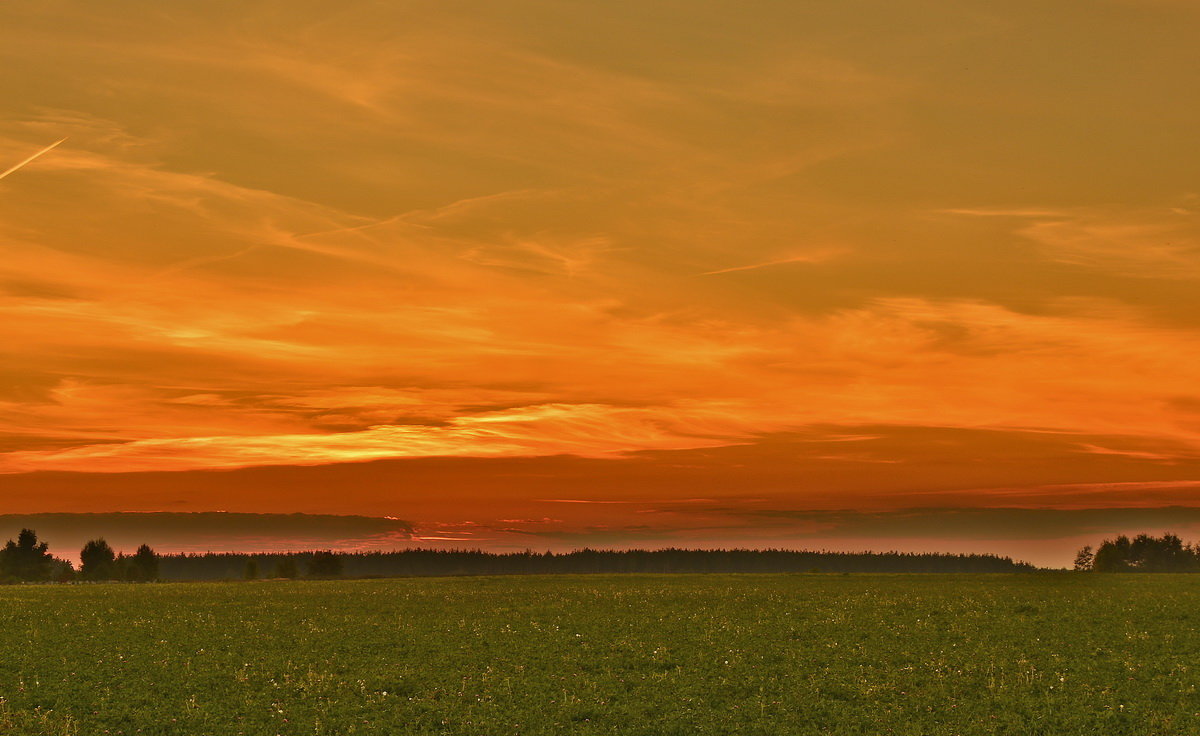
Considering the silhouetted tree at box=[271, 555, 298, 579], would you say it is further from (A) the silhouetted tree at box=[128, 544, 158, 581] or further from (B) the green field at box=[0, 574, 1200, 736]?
(B) the green field at box=[0, 574, 1200, 736]

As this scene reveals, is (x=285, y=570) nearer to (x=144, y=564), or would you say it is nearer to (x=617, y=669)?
(x=144, y=564)

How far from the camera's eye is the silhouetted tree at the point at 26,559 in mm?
173250

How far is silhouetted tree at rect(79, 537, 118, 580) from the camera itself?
589ft

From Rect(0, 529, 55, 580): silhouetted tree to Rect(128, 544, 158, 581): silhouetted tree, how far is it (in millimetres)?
13608

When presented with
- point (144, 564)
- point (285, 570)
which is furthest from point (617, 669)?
point (144, 564)

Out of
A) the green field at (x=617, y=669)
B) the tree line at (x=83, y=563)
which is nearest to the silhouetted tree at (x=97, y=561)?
the tree line at (x=83, y=563)

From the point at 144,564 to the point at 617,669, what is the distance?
176 metres

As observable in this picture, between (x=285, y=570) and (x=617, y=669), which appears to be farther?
(x=285, y=570)

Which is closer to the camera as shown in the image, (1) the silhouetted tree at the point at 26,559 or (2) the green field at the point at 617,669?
(2) the green field at the point at 617,669

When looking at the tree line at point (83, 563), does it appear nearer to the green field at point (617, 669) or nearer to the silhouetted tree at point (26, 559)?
the silhouetted tree at point (26, 559)

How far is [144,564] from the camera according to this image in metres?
186

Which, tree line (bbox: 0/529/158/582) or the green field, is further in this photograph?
tree line (bbox: 0/529/158/582)

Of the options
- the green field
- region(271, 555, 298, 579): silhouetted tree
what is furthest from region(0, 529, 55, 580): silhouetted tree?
the green field

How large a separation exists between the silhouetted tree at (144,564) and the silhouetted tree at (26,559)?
44.6ft
